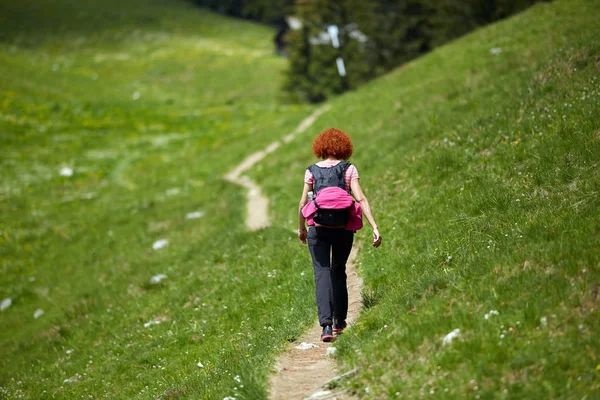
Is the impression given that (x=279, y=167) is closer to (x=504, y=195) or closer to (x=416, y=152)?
(x=416, y=152)

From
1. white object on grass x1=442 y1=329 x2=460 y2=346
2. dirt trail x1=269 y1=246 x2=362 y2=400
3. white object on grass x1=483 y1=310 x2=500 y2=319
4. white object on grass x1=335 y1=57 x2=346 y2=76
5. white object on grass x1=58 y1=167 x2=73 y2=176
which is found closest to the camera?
white object on grass x1=442 y1=329 x2=460 y2=346

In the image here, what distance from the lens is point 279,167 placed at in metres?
27.9

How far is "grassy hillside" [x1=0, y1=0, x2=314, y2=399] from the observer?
1176 cm

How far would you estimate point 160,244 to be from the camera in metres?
23.7

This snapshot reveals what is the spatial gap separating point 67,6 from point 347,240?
371ft

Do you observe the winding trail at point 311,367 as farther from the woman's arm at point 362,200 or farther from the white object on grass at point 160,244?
the white object on grass at point 160,244

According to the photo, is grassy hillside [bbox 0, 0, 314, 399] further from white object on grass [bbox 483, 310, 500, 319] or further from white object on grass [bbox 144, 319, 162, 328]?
white object on grass [bbox 483, 310, 500, 319]

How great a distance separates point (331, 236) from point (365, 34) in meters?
48.3

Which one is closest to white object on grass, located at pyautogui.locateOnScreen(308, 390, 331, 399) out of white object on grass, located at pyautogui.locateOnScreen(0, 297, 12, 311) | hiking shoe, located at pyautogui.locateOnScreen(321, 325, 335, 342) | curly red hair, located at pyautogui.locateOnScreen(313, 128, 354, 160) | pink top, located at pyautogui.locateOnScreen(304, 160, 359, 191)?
hiking shoe, located at pyautogui.locateOnScreen(321, 325, 335, 342)

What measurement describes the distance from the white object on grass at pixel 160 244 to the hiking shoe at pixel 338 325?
1526 centimetres

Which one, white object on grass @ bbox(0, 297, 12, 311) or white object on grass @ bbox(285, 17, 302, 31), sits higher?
white object on grass @ bbox(285, 17, 302, 31)

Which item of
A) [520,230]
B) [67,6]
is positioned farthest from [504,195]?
[67,6]

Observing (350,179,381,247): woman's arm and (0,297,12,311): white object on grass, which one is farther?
(0,297,12,311): white object on grass

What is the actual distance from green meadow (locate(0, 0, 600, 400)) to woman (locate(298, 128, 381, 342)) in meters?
0.48
